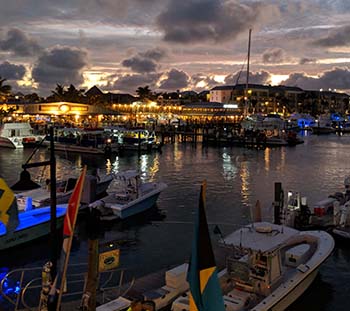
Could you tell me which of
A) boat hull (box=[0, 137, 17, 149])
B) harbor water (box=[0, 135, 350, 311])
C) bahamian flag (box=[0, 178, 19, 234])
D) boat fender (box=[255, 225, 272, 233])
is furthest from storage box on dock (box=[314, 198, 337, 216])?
boat hull (box=[0, 137, 17, 149])

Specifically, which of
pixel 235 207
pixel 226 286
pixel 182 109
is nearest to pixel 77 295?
pixel 226 286

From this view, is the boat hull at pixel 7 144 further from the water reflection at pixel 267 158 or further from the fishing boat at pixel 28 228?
the fishing boat at pixel 28 228

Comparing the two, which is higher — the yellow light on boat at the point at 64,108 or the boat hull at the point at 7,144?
the yellow light on boat at the point at 64,108

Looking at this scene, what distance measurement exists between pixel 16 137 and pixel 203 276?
68.7m

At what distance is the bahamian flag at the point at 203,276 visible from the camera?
6.36m

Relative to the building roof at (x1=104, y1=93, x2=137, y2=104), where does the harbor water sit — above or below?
below

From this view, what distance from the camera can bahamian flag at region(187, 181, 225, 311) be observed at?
20.9 feet

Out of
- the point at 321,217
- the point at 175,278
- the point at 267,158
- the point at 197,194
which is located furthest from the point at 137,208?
the point at 267,158

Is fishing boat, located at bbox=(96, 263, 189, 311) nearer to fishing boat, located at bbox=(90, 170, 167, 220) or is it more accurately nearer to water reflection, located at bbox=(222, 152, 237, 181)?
fishing boat, located at bbox=(90, 170, 167, 220)

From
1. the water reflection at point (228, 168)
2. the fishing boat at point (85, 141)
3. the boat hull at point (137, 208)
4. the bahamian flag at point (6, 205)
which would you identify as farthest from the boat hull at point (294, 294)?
the fishing boat at point (85, 141)

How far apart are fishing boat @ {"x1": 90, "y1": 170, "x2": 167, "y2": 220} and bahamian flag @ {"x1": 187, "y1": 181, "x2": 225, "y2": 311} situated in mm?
18737

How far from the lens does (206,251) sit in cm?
653

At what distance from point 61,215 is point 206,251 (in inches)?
685

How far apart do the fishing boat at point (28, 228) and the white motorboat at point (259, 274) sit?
412 inches
